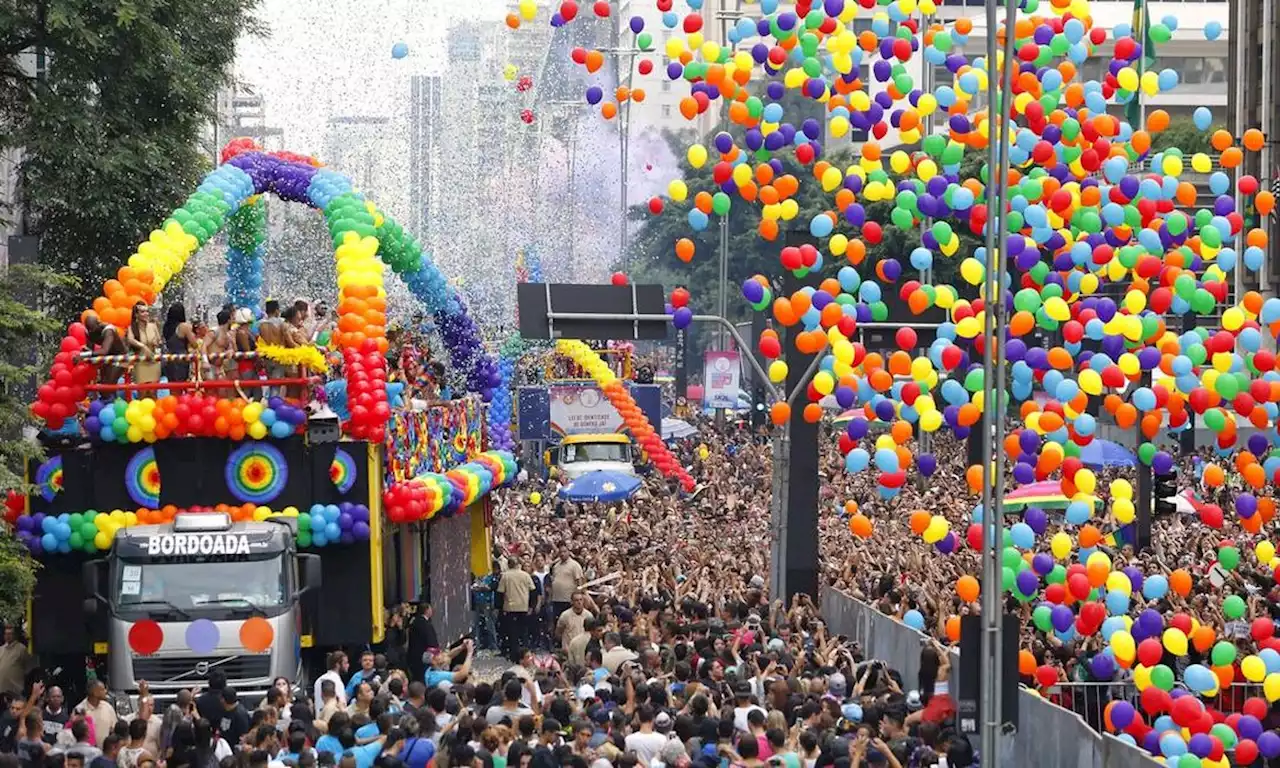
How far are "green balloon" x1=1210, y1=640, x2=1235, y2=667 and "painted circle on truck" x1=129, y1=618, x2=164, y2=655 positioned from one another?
29.2ft

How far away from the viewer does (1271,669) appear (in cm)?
1581

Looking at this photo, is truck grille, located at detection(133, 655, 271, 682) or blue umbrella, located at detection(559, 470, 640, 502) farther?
blue umbrella, located at detection(559, 470, 640, 502)

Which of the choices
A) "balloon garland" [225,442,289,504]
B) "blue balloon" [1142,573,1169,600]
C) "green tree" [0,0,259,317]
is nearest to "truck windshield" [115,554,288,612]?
"balloon garland" [225,442,289,504]

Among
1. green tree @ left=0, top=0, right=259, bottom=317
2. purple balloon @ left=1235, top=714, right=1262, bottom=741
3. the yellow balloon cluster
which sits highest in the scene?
green tree @ left=0, top=0, right=259, bottom=317

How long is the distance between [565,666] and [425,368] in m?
7.04

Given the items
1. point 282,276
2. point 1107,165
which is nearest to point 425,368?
point 1107,165

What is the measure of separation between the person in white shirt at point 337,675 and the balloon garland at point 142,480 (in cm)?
310

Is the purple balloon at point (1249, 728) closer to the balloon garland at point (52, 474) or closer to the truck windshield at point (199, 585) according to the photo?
the truck windshield at point (199, 585)

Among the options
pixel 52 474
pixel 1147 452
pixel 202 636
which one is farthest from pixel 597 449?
pixel 1147 452

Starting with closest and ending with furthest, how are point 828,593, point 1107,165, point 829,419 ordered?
point 1107,165, point 828,593, point 829,419

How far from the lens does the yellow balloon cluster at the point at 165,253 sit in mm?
22516

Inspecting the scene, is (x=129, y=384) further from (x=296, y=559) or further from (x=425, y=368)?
(x=425, y=368)

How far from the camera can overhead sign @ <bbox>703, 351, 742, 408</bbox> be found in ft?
191

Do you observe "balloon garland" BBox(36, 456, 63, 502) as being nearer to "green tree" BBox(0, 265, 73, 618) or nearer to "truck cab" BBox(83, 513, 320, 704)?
"green tree" BBox(0, 265, 73, 618)
